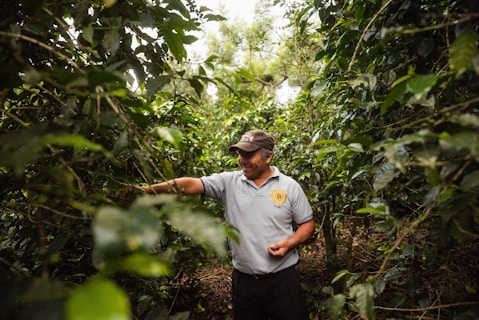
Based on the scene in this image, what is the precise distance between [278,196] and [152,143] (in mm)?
1052

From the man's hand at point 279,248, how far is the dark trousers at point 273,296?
163mm

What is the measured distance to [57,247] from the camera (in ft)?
3.44

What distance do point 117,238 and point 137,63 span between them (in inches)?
41.2

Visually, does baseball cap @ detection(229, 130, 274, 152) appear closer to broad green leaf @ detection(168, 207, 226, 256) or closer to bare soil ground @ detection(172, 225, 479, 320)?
bare soil ground @ detection(172, 225, 479, 320)

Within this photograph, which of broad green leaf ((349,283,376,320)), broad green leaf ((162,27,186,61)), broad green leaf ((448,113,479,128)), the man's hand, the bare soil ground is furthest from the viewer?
the bare soil ground

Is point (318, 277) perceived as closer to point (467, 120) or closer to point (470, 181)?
point (470, 181)

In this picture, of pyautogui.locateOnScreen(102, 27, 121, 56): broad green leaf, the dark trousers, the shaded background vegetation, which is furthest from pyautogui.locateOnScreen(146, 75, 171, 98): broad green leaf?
the dark trousers

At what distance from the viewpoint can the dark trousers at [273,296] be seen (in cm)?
201

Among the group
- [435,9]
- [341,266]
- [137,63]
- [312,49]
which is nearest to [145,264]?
[137,63]

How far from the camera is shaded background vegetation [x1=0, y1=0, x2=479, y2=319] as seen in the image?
60 cm

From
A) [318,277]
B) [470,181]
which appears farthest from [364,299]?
[318,277]

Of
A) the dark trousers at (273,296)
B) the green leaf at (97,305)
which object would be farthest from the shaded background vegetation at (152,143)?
the dark trousers at (273,296)

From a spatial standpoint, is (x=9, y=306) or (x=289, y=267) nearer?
(x=9, y=306)

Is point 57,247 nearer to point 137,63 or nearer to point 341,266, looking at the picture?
point 137,63
